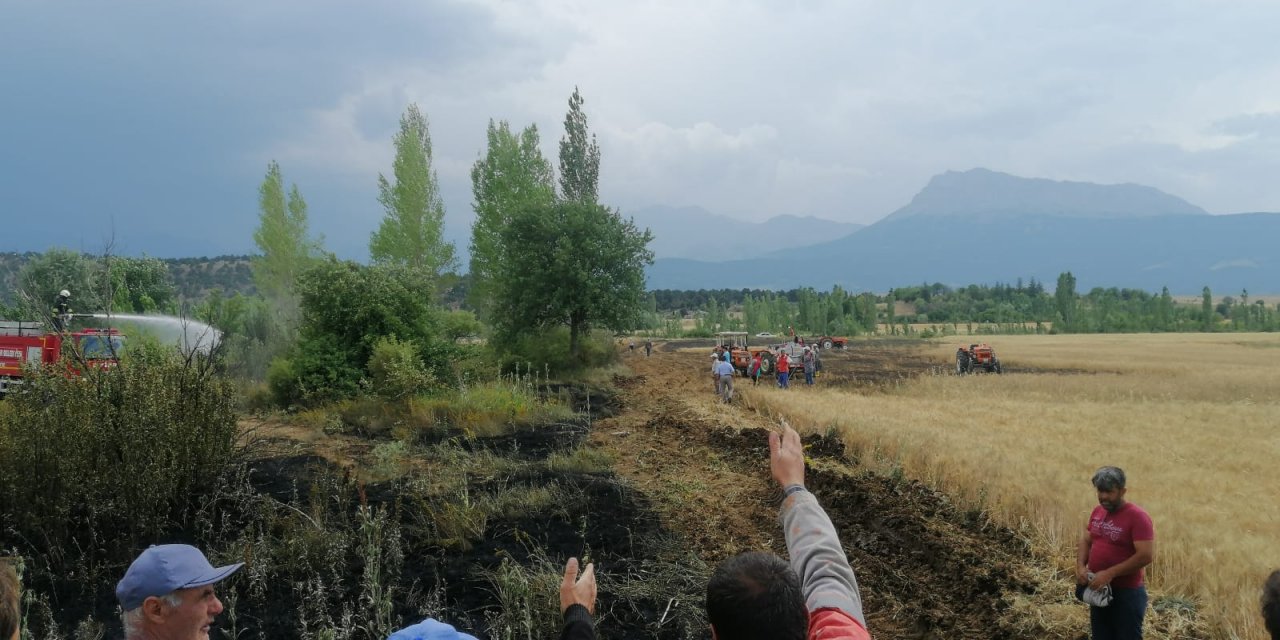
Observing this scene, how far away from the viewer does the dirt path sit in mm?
5926

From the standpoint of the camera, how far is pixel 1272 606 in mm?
2689

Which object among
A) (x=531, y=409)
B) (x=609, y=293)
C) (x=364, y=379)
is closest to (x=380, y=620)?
(x=531, y=409)

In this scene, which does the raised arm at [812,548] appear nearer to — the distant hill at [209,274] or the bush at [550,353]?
the bush at [550,353]

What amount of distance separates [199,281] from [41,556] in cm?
9951

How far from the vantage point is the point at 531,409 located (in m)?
15.4

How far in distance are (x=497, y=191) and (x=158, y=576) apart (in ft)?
116

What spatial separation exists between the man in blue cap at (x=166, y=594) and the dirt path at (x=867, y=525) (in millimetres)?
4454

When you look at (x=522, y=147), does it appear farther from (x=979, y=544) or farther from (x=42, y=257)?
(x=979, y=544)

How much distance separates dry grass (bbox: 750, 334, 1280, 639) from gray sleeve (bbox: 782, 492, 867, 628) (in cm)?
415

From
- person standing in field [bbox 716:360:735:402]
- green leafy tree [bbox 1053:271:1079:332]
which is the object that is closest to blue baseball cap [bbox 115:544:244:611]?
person standing in field [bbox 716:360:735:402]

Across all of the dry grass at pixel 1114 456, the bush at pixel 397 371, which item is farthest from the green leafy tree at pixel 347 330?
the dry grass at pixel 1114 456

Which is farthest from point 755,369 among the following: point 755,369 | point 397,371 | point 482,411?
point 482,411

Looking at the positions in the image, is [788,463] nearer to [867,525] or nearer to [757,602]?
[757,602]

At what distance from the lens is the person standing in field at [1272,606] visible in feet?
8.71
